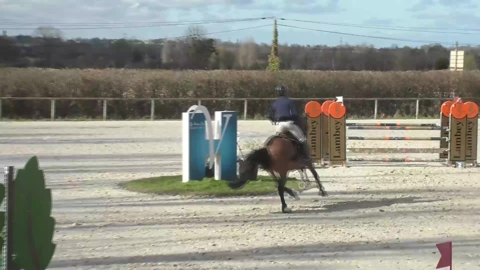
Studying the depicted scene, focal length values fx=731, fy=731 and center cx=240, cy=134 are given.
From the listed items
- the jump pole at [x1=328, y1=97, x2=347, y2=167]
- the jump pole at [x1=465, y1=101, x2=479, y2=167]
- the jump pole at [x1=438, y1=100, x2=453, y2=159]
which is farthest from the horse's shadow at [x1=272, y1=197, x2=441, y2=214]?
the jump pole at [x1=438, y1=100, x2=453, y2=159]

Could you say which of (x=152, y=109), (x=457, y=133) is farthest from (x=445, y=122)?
(x=152, y=109)

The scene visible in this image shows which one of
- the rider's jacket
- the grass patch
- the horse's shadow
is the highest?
the rider's jacket

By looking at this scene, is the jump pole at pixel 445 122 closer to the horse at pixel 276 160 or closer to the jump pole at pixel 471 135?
the jump pole at pixel 471 135

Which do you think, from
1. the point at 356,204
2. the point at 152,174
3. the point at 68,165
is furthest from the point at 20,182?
the point at 68,165

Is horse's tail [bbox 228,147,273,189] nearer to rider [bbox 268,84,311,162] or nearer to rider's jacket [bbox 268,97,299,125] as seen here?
rider [bbox 268,84,311,162]

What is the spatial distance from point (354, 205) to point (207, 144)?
328cm

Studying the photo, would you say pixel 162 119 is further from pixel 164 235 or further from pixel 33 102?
pixel 164 235

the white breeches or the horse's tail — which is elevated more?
the white breeches

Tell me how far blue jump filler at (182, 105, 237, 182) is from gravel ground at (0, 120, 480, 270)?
4.31ft

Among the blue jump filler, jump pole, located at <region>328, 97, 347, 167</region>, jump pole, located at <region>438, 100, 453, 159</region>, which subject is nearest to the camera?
the blue jump filler

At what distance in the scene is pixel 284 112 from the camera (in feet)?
38.4

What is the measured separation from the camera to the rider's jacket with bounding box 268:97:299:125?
11.6 m

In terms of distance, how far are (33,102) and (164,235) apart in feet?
89.3

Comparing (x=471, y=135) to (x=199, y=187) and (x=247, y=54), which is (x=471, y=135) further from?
(x=247, y=54)
